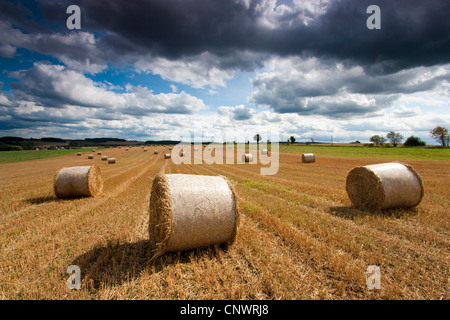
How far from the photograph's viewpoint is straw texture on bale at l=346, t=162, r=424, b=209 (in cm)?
738

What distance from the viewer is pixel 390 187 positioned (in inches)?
292

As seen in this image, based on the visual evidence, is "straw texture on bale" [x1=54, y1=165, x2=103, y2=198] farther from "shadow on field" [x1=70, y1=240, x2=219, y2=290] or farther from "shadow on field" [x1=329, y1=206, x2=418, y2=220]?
"shadow on field" [x1=329, y1=206, x2=418, y2=220]

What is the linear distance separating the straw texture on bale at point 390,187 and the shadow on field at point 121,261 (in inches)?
246

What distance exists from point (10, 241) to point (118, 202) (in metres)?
3.82

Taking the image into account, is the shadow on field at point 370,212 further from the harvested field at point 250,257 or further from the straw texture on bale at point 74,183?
the straw texture on bale at point 74,183

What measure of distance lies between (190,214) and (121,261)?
68.5 inches

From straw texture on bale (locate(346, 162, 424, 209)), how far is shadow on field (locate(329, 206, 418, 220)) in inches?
6.9

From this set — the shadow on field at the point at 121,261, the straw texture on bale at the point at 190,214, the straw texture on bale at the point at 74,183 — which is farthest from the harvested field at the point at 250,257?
the straw texture on bale at the point at 74,183

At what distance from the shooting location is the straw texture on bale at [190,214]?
175 inches

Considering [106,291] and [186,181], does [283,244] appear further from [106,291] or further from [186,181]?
[106,291]

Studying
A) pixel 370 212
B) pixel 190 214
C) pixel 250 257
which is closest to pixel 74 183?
pixel 190 214

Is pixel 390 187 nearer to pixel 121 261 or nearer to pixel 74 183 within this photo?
pixel 121 261

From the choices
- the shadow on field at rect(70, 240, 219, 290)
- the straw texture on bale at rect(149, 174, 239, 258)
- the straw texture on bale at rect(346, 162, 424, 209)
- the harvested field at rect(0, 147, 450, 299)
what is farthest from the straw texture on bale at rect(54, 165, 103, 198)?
the straw texture on bale at rect(346, 162, 424, 209)
